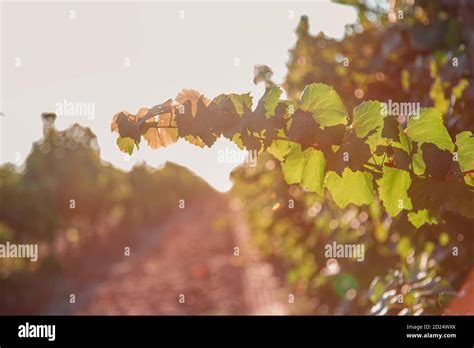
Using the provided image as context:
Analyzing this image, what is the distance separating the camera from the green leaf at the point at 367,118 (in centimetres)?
121

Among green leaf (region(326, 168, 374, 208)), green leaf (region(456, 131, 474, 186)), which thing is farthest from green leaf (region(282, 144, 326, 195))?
green leaf (region(456, 131, 474, 186))

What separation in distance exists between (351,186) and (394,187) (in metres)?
0.09

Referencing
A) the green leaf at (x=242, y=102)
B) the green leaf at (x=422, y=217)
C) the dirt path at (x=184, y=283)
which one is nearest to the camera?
the green leaf at (x=242, y=102)

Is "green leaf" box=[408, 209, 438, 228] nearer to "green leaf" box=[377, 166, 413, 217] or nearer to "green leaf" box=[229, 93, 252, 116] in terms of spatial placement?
"green leaf" box=[377, 166, 413, 217]

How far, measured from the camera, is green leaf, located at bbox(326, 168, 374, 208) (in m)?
1.29

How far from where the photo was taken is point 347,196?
1.34 m

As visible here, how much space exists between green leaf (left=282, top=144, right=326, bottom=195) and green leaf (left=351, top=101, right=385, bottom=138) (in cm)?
9

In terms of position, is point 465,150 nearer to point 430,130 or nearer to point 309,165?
point 430,130

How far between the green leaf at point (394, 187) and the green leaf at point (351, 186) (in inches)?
1.2

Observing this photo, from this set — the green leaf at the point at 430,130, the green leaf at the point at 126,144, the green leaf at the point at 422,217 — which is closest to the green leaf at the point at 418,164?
the green leaf at the point at 430,130

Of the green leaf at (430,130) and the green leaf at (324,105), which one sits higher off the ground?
the green leaf at (324,105)

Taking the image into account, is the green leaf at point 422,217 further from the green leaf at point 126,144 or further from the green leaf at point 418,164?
the green leaf at point 126,144

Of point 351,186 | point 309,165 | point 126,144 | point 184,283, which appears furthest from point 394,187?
point 184,283

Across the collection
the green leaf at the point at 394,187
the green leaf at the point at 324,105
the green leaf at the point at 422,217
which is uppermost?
the green leaf at the point at 324,105
